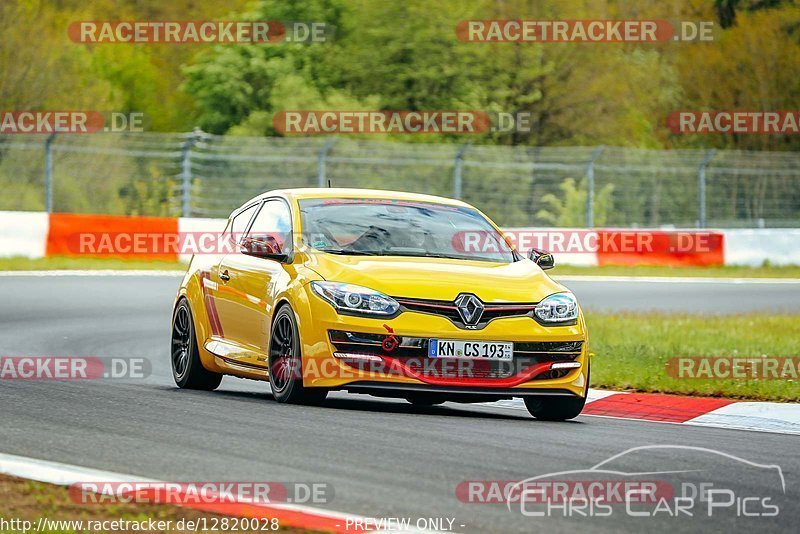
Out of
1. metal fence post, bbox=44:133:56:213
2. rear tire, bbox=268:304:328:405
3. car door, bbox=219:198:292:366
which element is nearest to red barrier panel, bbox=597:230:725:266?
metal fence post, bbox=44:133:56:213

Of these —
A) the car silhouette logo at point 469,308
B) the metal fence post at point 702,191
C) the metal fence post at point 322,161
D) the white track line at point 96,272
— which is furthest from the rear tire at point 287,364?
the metal fence post at point 702,191

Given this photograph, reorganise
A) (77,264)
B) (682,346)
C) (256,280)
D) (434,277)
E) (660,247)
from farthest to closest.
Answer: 1. (660,247)
2. (77,264)
3. (682,346)
4. (256,280)
5. (434,277)

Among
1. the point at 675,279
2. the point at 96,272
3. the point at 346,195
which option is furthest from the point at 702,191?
the point at 346,195

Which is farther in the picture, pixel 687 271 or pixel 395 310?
pixel 687 271

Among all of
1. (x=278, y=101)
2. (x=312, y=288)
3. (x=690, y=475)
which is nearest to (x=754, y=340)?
(x=312, y=288)

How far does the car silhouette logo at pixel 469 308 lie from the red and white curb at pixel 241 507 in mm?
3166

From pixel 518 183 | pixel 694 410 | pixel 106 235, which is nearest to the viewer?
pixel 694 410

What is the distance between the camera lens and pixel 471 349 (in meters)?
9.45

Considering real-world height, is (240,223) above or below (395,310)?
above

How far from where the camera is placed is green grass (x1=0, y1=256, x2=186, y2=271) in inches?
960

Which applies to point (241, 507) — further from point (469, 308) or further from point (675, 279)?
point (675, 279)

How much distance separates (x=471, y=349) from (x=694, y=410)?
2.18 meters

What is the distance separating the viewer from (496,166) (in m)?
30.3

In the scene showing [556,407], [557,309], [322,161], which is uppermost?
[322,161]
